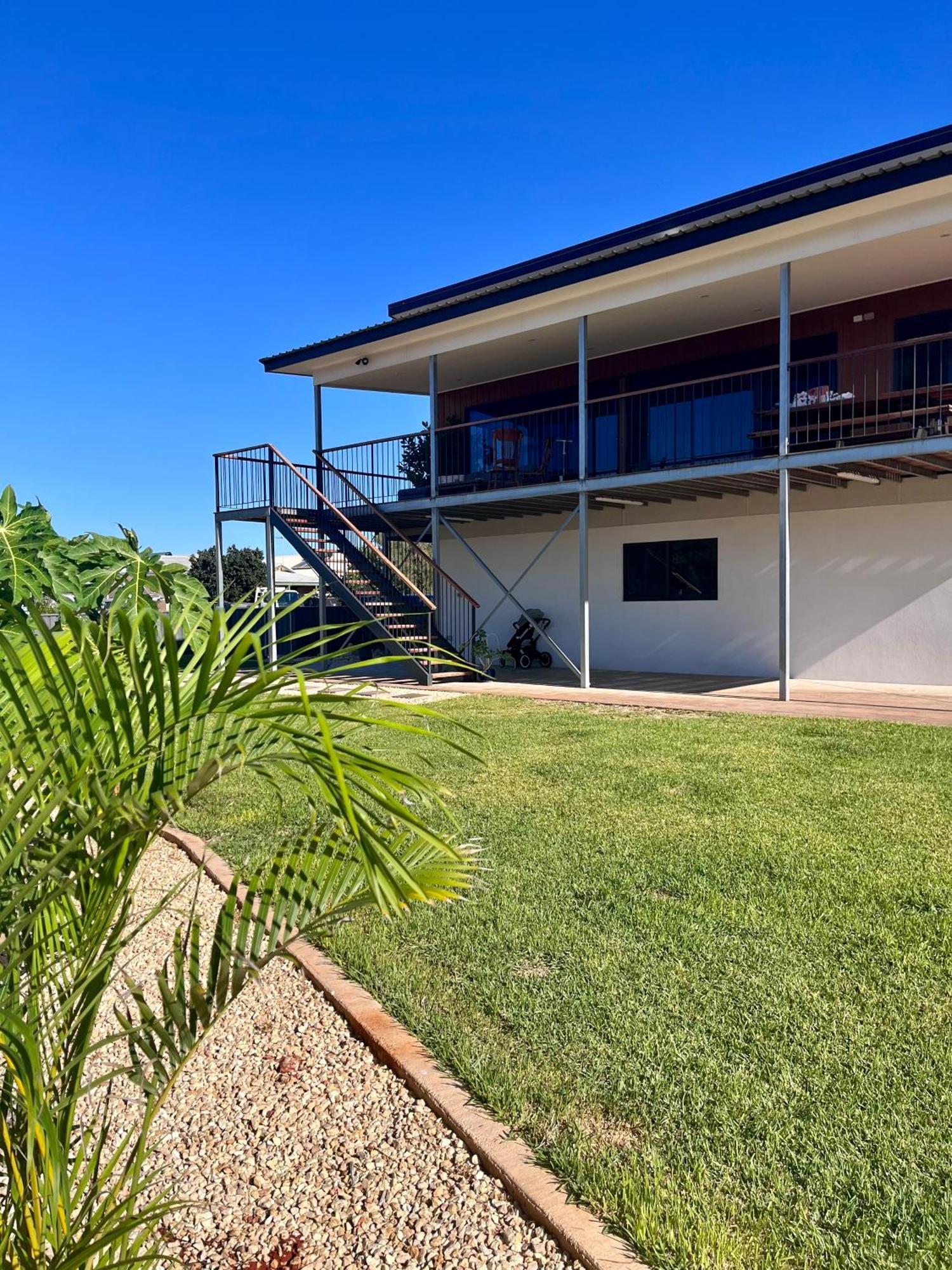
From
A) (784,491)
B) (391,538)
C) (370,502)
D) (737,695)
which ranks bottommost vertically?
(737,695)

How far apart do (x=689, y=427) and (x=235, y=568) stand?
94.4ft

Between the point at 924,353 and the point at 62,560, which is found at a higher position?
the point at 924,353

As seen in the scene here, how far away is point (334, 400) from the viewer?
18.1 m

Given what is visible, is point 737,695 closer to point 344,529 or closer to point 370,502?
point 344,529

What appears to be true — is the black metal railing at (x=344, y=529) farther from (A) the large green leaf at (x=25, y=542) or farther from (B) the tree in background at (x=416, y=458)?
(B) the tree in background at (x=416, y=458)

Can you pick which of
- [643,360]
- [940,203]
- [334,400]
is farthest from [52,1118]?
[334,400]

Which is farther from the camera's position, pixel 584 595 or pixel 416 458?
pixel 416 458

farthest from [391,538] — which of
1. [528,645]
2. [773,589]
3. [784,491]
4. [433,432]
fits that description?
[784,491]

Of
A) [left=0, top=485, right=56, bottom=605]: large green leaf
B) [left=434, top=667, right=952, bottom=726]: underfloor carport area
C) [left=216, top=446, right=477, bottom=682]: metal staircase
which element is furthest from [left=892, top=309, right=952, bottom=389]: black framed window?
[left=0, top=485, right=56, bottom=605]: large green leaf

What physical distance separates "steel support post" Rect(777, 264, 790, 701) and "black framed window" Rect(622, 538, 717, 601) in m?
3.67

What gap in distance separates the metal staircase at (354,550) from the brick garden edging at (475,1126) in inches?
383

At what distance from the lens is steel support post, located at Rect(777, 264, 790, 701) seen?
10.5 meters

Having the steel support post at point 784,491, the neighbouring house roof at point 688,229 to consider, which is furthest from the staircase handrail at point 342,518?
the steel support post at point 784,491

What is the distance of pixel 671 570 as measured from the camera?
14.9 meters
